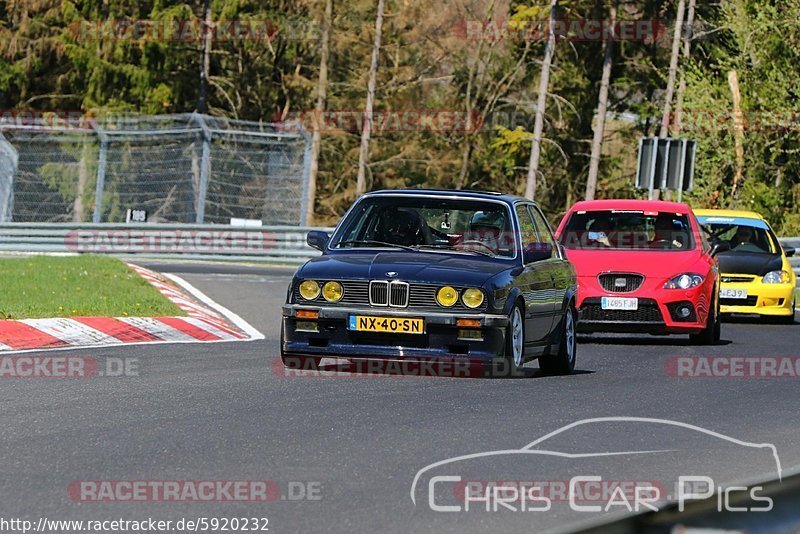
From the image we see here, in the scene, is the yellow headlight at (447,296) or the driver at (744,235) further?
the driver at (744,235)

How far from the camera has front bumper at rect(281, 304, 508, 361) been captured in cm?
1118

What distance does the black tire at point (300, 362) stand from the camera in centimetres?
1161

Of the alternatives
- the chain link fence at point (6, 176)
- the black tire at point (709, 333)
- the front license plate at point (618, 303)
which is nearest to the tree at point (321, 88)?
the chain link fence at point (6, 176)

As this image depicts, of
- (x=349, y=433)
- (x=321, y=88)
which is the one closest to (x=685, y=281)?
(x=349, y=433)

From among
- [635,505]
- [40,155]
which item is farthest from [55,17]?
[635,505]

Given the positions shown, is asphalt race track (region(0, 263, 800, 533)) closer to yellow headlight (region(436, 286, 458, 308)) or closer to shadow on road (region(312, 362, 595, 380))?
shadow on road (region(312, 362, 595, 380))

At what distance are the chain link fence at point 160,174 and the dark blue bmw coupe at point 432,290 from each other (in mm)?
20284

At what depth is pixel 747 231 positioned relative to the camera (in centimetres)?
2159

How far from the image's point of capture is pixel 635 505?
6.25 meters

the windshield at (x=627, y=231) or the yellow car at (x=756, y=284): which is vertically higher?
the windshield at (x=627, y=231)

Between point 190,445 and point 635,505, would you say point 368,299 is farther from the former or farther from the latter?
point 635,505

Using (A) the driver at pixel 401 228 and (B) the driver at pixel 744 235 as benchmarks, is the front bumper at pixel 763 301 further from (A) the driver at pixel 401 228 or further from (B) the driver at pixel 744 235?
(A) the driver at pixel 401 228

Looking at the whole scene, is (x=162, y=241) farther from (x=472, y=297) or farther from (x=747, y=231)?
(x=472, y=297)

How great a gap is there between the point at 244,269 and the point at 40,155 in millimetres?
6157
